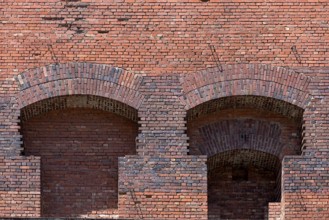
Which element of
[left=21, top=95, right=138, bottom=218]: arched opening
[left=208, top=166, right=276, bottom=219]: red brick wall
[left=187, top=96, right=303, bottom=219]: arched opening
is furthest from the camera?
[left=208, top=166, right=276, bottom=219]: red brick wall

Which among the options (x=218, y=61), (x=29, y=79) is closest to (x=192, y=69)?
(x=218, y=61)

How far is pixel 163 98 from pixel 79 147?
141 cm

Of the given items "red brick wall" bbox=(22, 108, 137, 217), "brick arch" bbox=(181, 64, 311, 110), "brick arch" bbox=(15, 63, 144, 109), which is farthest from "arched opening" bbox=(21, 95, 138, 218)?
"brick arch" bbox=(181, 64, 311, 110)

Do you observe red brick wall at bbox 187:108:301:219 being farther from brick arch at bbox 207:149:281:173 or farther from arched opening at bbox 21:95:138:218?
arched opening at bbox 21:95:138:218

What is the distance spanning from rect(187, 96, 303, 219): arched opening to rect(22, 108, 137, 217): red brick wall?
3.58ft

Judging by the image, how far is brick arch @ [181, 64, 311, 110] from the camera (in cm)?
3161

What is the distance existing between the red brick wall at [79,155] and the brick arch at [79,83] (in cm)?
46

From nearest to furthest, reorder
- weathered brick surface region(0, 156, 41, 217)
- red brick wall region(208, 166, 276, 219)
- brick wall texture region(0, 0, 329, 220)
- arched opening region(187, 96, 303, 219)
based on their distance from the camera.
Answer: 1. weathered brick surface region(0, 156, 41, 217)
2. brick wall texture region(0, 0, 329, 220)
3. arched opening region(187, 96, 303, 219)
4. red brick wall region(208, 166, 276, 219)

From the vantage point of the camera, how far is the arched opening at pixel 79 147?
31688mm

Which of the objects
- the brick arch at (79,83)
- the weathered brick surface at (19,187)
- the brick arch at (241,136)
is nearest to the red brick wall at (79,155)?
the weathered brick surface at (19,187)

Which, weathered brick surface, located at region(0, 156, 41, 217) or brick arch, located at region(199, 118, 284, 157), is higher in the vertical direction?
brick arch, located at region(199, 118, 284, 157)

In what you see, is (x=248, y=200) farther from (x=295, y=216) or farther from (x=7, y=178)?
(x=7, y=178)

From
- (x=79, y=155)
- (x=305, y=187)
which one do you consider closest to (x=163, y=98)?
(x=79, y=155)

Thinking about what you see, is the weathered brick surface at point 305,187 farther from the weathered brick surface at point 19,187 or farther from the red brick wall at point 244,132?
the weathered brick surface at point 19,187
